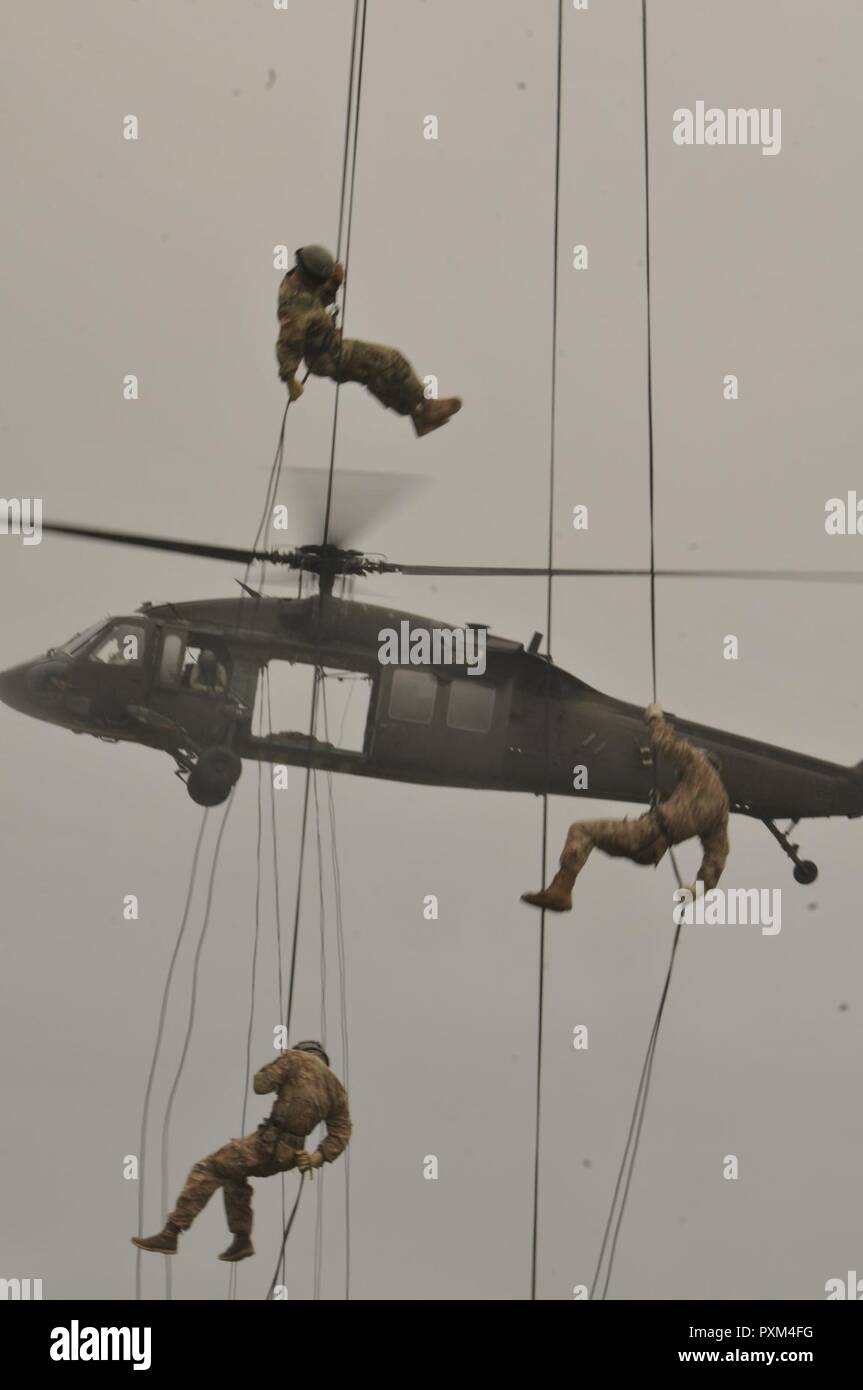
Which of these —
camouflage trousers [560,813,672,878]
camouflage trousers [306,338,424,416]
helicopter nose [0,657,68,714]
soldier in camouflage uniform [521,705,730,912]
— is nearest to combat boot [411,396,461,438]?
camouflage trousers [306,338,424,416]

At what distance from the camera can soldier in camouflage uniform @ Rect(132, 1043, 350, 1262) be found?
12750 mm

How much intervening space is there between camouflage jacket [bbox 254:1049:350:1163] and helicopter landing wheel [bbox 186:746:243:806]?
7.70ft

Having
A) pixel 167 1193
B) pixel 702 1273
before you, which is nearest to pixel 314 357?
pixel 167 1193

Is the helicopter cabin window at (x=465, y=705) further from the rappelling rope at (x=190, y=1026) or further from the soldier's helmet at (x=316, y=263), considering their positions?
the soldier's helmet at (x=316, y=263)

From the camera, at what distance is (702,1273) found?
18.9m

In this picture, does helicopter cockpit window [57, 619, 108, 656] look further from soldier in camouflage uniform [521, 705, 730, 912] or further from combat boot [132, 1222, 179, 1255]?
combat boot [132, 1222, 179, 1255]

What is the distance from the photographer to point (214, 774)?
14.6 meters

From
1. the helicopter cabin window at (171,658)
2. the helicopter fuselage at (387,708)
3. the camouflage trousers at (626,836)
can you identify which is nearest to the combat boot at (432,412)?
the helicopter fuselage at (387,708)

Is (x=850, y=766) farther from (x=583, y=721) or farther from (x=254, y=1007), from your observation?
(x=254, y=1007)

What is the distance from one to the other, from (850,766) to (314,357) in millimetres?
4882

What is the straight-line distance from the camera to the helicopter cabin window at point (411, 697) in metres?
14.8

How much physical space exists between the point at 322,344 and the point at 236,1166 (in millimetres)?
4542

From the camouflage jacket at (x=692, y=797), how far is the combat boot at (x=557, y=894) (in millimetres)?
676

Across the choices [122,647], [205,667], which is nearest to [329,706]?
[205,667]
